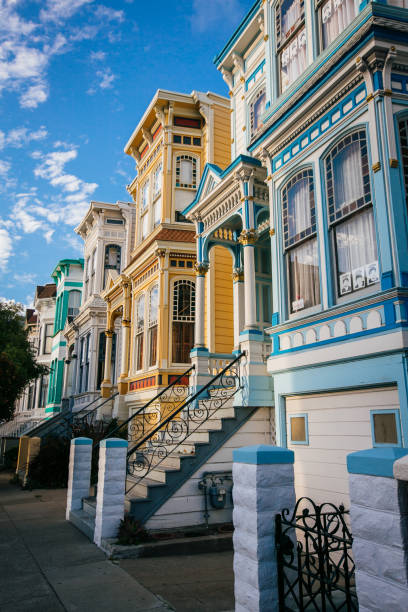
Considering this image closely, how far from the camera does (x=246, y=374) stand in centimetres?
936

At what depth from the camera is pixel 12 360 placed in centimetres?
1565

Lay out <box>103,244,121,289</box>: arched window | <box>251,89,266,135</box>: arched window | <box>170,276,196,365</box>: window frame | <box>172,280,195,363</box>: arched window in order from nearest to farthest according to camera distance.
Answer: <box>251,89,266,135</box>: arched window, <box>170,276,196,365</box>: window frame, <box>172,280,195,363</box>: arched window, <box>103,244,121,289</box>: arched window

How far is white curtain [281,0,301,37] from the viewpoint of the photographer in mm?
9438

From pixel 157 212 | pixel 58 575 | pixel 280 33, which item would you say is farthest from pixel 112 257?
pixel 58 575

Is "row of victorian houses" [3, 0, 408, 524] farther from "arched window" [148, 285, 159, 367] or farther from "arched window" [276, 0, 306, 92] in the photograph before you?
"arched window" [148, 285, 159, 367]

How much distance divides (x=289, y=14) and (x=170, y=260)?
8.30 metres

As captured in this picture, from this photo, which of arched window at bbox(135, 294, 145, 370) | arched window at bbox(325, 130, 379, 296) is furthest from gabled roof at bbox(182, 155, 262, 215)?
arched window at bbox(135, 294, 145, 370)

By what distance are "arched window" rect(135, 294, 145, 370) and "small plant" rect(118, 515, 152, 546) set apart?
33.1 ft

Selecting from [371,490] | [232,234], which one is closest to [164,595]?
[371,490]

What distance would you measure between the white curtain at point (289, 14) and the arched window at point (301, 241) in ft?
11.0

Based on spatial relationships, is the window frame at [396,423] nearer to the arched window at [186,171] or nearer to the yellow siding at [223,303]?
the yellow siding at [223,303]

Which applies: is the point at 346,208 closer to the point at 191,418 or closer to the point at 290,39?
the point at 290,39

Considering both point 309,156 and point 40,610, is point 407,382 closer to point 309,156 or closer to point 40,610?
point 309,156

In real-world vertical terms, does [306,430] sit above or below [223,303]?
below
